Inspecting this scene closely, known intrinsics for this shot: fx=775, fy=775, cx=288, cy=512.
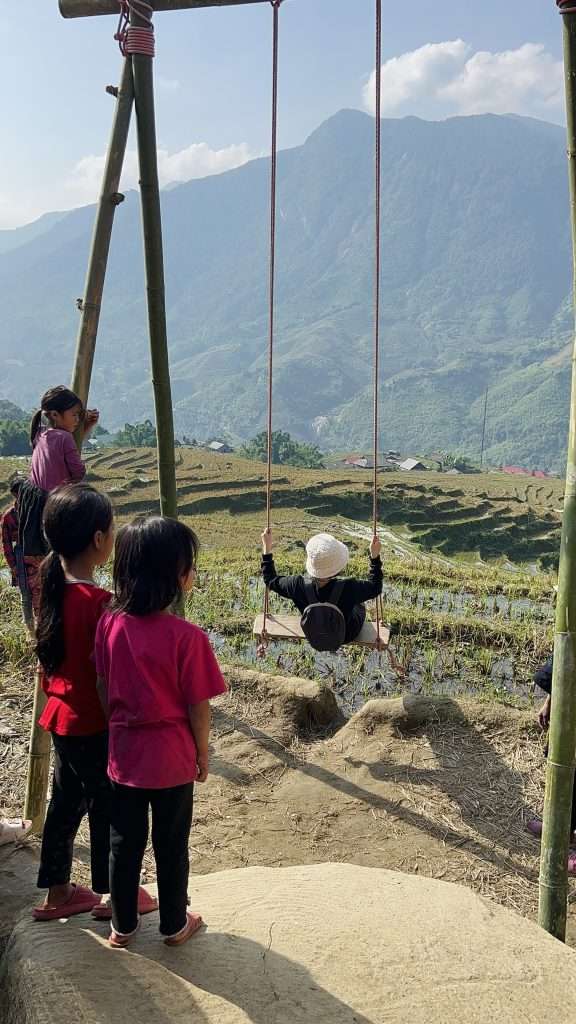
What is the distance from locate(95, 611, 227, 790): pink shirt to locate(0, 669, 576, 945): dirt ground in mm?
1392

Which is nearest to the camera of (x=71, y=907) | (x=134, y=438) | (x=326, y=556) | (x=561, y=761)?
(x=71, y=907)

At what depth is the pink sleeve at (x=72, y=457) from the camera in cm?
326

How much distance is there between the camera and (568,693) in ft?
8.84

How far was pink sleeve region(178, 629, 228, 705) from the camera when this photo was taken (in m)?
2.03

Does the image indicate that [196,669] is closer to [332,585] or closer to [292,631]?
[332,585]

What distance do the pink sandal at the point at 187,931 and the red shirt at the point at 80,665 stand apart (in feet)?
1.96

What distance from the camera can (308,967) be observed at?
2090 mm

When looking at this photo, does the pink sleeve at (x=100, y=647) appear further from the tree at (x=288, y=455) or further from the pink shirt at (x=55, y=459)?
the tree at (x=288, y=455)

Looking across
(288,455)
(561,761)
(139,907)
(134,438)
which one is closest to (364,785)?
(561,761)

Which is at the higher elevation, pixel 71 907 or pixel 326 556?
pixel 326 556

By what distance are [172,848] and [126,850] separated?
4.9 inches

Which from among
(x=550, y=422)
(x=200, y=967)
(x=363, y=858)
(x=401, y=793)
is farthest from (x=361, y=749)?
(x=550, y=422)

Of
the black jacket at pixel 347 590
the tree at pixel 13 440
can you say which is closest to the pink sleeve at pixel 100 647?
the black jacket at pixel 347 590

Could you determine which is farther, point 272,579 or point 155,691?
point 272,579
